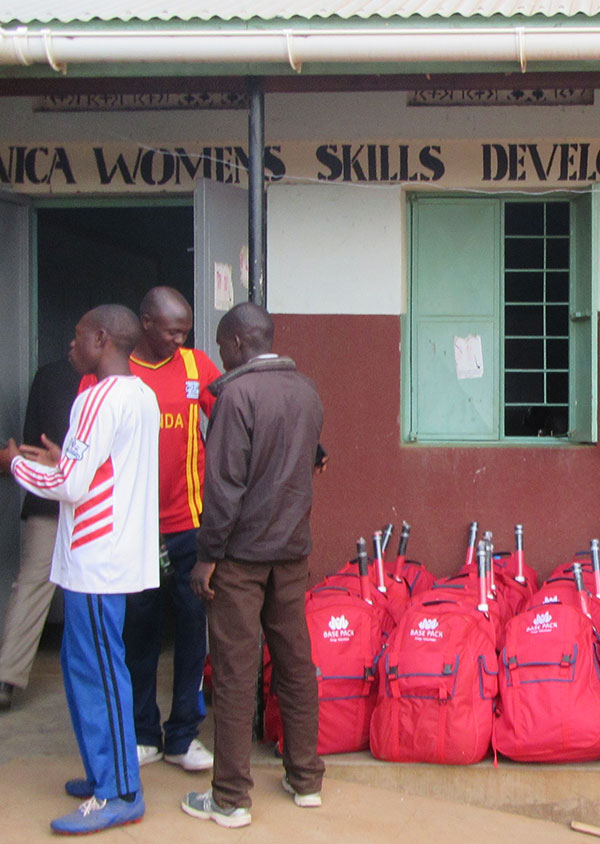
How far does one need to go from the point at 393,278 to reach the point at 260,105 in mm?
1424

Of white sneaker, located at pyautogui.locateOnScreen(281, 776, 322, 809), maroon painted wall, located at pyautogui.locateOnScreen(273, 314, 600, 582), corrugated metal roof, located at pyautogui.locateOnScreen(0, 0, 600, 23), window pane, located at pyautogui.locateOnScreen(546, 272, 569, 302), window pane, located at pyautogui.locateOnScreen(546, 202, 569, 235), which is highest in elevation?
corrugated metal roof, located at pyautogui.locateOnScreen(0, 0, 600, 23)

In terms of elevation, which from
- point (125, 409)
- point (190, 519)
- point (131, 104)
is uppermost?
point (131, 104)

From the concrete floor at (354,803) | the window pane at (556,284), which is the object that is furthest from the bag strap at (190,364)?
the window pane at (556,284)

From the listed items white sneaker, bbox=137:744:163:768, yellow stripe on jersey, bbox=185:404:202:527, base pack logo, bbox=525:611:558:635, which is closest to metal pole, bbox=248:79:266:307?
yellow stripe on jersey, bbox=185:404:202:527

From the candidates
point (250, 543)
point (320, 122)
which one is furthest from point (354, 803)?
point (320, 122)

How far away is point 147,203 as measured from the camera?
598 centimetres

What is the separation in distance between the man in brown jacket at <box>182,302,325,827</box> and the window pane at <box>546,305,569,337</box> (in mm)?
2470

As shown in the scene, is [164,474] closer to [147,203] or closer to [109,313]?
[109,313]

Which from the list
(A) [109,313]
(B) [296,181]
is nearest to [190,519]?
(A) [109,313]

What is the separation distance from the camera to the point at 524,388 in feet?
19.8

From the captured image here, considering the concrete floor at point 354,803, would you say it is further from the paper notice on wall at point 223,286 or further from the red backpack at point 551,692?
the paper notice on wall at point 223,286

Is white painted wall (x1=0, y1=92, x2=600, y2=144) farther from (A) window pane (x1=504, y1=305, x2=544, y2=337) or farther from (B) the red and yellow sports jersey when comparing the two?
(B) the red and yellow sports jersey

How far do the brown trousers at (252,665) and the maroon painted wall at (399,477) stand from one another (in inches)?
68.9

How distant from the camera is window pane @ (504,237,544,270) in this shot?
6.14 metres
